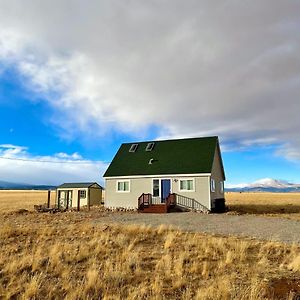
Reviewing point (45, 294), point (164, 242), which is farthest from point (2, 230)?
point (45, 294)

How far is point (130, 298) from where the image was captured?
714cm

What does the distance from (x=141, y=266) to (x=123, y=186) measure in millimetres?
22763

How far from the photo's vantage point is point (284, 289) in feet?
25.6

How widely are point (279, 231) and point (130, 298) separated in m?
11.8

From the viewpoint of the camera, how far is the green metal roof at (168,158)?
30.2m

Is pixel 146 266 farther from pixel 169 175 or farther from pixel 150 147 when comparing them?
pixel 150 147

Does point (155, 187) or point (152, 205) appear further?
point (155, 187)

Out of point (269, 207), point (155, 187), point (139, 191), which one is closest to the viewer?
point (155, 187)

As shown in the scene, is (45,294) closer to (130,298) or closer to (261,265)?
(130,298)

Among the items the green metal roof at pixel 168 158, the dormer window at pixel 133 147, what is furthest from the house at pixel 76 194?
the dormer window at pixel 133 147

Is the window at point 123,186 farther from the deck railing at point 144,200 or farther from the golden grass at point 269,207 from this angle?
the golden grass at point 269,207

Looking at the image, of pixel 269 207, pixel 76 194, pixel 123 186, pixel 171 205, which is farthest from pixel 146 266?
pixel 269 207

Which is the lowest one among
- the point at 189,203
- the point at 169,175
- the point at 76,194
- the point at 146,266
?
the point at 146,266

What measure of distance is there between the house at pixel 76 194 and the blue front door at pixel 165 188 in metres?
10.2
